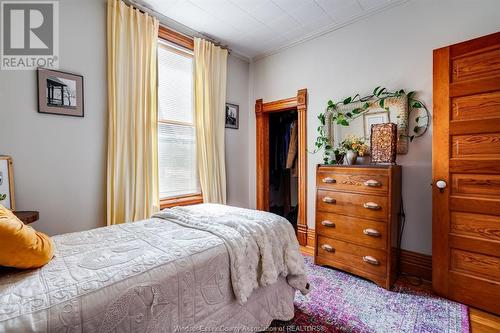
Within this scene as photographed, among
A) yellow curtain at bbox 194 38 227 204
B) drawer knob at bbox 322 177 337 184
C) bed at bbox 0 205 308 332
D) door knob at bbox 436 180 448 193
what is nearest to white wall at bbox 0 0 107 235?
bed at bbox 0 205 308 332

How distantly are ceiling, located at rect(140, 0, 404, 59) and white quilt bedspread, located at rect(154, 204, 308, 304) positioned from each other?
212cm

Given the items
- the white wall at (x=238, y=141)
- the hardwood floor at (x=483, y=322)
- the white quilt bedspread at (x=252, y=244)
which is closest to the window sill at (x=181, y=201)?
the white wall at (x=238, y=141)

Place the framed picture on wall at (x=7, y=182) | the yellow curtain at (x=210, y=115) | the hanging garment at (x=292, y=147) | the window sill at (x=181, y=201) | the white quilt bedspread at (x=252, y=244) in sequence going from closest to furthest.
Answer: the white quilt bedspread at (x=252, y=244), the framed picture on wall at (x=7, y=182), the window sill at (x=181, y=201), the yellow curtain at (x=210, y=115), the hanging garment at (x=292, y=147)

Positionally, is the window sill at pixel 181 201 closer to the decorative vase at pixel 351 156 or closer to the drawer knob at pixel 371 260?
the decorative vase at pixel 351 156

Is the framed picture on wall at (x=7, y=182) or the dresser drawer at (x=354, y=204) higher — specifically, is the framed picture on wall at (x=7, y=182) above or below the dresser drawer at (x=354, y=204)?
above

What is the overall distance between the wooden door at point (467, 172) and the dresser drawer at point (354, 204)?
1.35 feet

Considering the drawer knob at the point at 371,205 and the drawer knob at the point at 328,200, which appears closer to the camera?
the drawer knob at the point at 371,205

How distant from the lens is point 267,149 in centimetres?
368

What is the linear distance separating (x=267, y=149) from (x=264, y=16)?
178 centimetres

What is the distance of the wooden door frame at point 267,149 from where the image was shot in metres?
3.15

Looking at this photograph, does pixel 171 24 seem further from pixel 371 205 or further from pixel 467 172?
pixel 467 172

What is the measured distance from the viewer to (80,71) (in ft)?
6.88

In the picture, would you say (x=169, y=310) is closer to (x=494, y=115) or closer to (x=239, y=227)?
(x=239, y=227)

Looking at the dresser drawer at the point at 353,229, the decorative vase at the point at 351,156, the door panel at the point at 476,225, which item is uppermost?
the decorative vase at the point at 351,156
